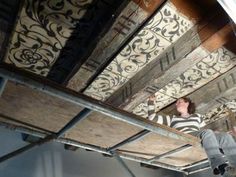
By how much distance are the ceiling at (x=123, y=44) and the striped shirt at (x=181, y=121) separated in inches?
14.1

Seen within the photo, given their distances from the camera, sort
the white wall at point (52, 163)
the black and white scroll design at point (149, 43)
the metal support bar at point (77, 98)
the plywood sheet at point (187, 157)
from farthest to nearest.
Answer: the white wall at point (52, 163) → the plywood sheet at point (187, 157) → the black and white scroll design at point (149, 43) → the metal support bar at point (77, 98)

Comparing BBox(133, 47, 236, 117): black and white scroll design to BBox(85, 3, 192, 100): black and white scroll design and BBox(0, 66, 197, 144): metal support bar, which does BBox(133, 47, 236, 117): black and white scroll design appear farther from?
BBox(0, 66, 197, 144): metal support bar

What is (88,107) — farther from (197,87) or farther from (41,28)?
(197,87)

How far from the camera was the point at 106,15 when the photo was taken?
1.87m

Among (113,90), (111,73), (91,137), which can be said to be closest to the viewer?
(91,137)

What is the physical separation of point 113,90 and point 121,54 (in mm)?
549

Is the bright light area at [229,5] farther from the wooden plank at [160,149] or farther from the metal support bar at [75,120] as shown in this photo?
the wooden plank at [160,149]

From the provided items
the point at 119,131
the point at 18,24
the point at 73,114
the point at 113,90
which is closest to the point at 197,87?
the point at 113,90

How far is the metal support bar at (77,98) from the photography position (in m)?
1.26

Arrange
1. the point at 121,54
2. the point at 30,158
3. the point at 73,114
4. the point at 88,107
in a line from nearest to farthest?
the point at 88,107
the point at 73,114
the point at 121,54
the point at 30,158

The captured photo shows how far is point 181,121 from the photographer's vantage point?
3070 millimetres

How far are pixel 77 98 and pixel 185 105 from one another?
165 cm

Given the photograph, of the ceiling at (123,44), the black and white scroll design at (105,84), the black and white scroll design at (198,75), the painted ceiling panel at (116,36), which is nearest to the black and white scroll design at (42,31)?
the ceiling at (123,44)

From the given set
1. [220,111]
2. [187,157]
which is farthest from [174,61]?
[220,111]
